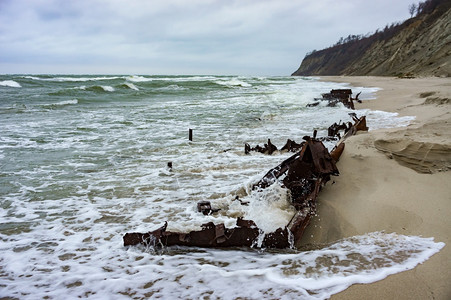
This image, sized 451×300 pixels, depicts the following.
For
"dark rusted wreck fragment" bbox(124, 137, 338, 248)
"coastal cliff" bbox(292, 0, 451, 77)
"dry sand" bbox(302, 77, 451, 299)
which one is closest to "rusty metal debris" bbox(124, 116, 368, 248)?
"dark rusted wreck fragment" bbox(124, 137, 338, 248)

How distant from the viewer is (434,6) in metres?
46.6

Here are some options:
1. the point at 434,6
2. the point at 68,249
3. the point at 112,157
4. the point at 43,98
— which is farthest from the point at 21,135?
the point at 434,6

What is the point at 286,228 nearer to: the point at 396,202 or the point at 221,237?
the point at 221,237

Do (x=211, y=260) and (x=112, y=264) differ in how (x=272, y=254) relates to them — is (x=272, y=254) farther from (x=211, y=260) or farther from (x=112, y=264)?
(x=112, y=264)

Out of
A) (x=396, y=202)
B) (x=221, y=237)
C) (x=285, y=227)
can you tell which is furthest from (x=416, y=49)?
(x=221, y=237)

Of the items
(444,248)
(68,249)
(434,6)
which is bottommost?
(68,249)

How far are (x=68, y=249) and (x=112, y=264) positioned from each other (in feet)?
2.15

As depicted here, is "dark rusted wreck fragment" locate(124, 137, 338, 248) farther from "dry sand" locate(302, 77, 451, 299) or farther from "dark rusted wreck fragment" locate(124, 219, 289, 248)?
"dry sand" locate(302, 77, 451, 299)

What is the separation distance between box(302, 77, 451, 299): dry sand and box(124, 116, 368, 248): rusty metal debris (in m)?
0.22

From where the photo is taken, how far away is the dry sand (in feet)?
7.22

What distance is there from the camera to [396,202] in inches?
124

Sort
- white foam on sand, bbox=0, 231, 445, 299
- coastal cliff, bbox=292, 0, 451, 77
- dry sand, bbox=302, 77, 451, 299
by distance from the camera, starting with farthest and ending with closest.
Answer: coastal cliff, bbox=292, 0, 451, 77 < white foam on sand, bbox=0, 231, 445, 299 < dry sand, bbox=302, 77, 451, 299

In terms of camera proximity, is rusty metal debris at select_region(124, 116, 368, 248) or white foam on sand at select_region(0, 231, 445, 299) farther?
rusty metal debris at select_region(124, 116, 368, 248)

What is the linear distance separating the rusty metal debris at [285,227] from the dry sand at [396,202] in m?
0.22
